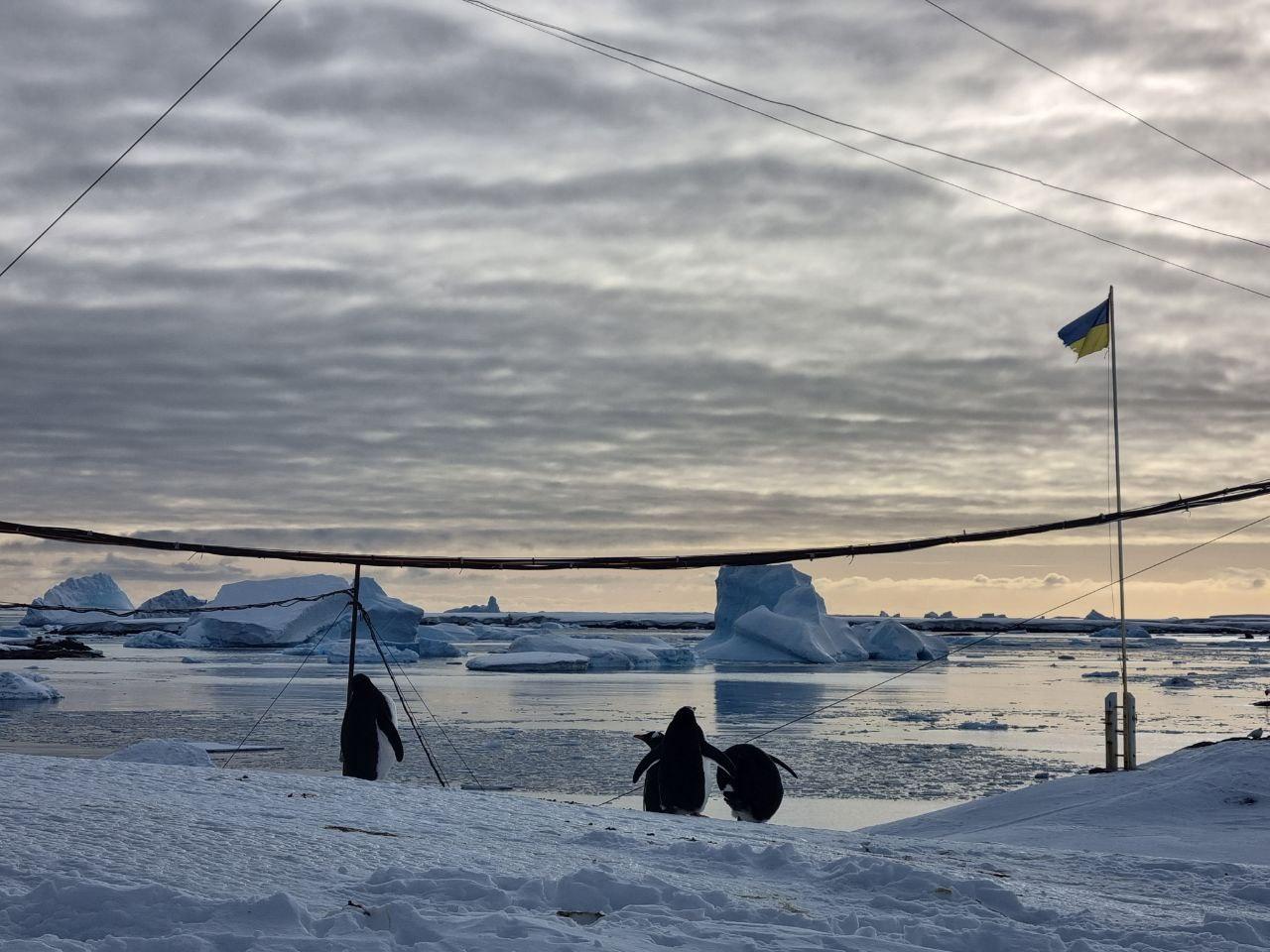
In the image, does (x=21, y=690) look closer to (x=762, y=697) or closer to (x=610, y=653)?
(x=762, y=697)

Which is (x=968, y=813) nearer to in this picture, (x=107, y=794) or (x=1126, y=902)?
(x=1126, y=902)

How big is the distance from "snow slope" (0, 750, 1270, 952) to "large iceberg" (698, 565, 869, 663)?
41.5m

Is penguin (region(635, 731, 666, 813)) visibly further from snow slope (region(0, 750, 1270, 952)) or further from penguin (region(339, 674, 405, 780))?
snow slope (region(0, 750, 1270, 952))

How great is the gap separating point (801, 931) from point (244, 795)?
3.83m

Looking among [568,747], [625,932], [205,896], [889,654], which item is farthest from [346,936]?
[889,654]

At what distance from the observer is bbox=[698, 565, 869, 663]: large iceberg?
49812 mm

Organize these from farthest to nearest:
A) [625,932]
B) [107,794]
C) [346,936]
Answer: [107,794], [625,932], [346,936]

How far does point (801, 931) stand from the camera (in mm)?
4238

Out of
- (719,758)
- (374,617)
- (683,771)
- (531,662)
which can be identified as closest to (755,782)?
(719,758)

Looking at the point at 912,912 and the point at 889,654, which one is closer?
the point at 912,912

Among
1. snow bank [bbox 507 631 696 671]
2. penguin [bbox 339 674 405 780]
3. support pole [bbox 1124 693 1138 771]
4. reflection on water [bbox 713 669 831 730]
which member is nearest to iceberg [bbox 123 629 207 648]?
snow bank [bbox 507 631 696 671]

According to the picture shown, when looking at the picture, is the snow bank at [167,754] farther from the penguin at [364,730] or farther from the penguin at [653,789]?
the penguin at [653,789]

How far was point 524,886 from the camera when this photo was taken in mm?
4543

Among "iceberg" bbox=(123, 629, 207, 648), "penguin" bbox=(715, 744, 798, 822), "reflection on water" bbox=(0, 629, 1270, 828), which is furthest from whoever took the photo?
"iceberg" bbox=(123, 629, 207, 648)
